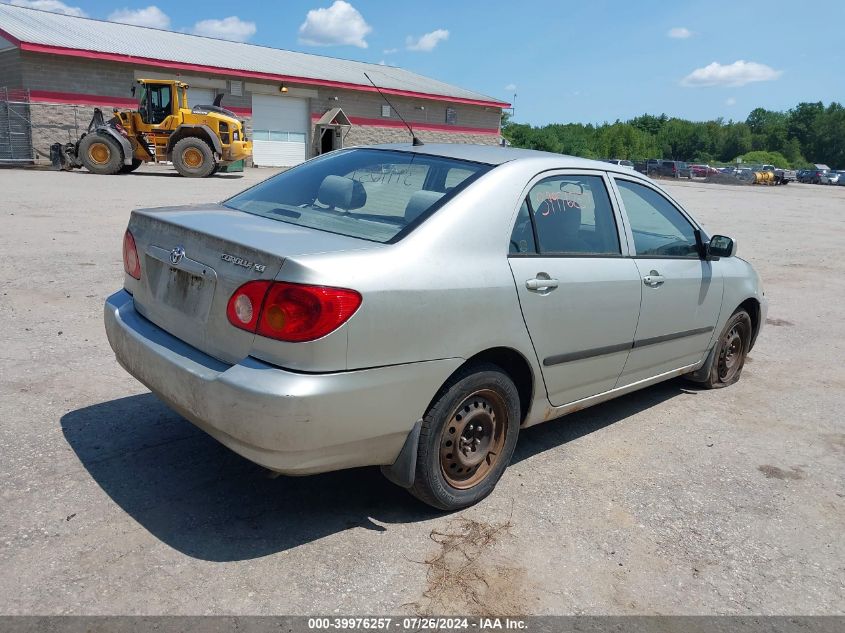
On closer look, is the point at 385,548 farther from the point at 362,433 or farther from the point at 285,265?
the point at 285,265

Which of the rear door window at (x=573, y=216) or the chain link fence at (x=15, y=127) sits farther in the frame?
the chain link fence at (x=15, y=127)

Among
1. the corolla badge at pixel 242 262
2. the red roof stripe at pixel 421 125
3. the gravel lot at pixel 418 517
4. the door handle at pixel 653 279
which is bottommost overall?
the gravel lot at pixel 418 517

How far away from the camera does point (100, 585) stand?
2.62m

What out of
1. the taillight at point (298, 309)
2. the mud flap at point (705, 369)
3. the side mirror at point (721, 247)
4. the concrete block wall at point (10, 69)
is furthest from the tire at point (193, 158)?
the taillight at point (298, 309)

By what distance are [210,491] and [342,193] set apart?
5.31 feet

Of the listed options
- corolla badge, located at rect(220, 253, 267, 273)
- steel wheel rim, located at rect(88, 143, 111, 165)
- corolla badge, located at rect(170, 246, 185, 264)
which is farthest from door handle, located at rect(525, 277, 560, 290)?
steel wheel rim, located at rect(88, 143, 111, 165)

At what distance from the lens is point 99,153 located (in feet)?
70.0

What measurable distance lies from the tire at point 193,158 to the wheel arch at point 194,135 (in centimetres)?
16

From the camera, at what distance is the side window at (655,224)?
13.9ft

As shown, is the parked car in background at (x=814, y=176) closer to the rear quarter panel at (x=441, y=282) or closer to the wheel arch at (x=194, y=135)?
the wheel arch at (x=194, y=135)

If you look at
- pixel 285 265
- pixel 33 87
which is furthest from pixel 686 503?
pixel 33 87

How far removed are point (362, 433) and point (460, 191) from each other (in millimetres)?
1225

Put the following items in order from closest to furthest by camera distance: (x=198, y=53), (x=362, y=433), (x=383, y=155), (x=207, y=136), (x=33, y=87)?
1. (x=362, y=433)
2. (x=383, y=155)
3. (x=207, y=136)
4. (x=33, y=87)
5. (x=198, y=53)

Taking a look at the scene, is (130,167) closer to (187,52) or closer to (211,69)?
(211,69)
